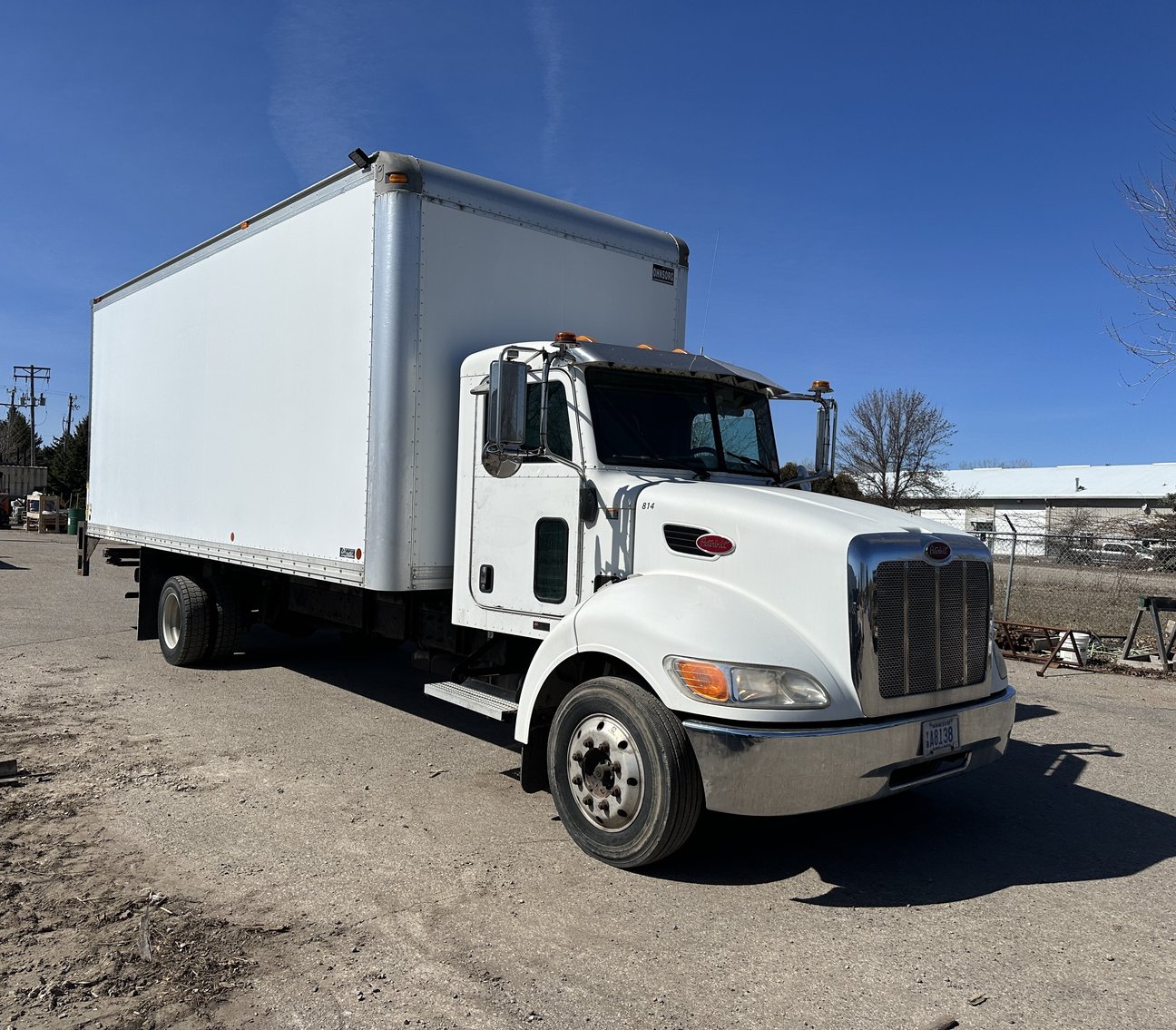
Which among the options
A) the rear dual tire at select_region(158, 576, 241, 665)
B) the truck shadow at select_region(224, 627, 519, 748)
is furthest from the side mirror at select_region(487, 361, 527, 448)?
the rear dual tire at select_region(158, 576, 241, 665)

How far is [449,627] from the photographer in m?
6.28

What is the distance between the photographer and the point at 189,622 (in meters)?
8.83

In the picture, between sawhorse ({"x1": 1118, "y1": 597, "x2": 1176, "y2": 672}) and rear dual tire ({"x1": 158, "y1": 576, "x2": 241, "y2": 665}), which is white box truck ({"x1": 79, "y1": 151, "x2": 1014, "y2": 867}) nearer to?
rear dual tire ({"x1": 158, "y1": 576, "x2": 241, "y2": 665})

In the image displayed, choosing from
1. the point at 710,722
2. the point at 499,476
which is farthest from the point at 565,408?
the point at 710,722

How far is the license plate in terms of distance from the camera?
425 cm

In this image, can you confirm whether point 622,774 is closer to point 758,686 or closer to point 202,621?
point 758,686

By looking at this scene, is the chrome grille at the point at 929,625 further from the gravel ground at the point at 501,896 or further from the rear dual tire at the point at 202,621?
the rear dual tire at the point at 202,621

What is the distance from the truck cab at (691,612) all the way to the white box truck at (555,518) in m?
0.01

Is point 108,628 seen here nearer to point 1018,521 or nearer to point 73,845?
point 73,845

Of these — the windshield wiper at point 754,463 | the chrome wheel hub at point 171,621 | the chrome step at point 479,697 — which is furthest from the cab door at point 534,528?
the chrome wheel hub at point 171,621

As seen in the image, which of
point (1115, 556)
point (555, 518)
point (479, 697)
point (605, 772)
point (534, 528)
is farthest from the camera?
point (1115, 556)

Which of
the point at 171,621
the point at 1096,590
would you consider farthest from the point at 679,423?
the point at 1096,590

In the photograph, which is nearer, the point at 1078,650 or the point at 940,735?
the point at 940,735

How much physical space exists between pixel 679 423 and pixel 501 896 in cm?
278
